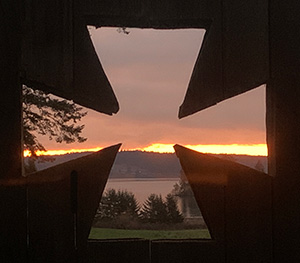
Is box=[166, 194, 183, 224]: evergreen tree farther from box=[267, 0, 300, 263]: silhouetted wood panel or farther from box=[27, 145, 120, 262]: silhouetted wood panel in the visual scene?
box=[267, 0, 300, 263]: silhouetted wood panel

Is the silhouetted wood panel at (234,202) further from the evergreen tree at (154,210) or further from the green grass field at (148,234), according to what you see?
the evergreen tree at (154,210)

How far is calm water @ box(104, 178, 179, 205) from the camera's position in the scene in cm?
425

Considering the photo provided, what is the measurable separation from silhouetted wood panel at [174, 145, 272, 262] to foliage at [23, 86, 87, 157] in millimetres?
1769

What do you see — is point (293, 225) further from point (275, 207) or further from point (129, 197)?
point (129, 197)

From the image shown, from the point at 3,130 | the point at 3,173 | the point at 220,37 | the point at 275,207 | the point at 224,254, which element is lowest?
the point at 224,254

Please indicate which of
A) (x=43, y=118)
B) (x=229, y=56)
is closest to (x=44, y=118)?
(x=43, y=118)

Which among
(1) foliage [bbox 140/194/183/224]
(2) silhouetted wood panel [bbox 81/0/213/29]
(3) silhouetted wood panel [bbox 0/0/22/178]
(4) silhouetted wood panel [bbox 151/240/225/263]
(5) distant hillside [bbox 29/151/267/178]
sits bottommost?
(4) silhouetted wood panel [bbox 151/240/225/263]

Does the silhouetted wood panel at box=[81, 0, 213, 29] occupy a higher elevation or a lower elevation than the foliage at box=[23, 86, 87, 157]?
higher

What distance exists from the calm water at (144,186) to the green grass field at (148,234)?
0.25m

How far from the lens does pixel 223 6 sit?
14.4 ft

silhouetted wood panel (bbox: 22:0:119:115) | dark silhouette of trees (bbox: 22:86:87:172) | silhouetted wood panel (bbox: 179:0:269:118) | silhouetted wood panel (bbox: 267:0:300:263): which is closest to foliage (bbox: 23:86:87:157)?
dark silhouette of trees (bbox: 22:86:87:172)

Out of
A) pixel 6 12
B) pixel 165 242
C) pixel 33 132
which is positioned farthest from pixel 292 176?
pixel 33 132

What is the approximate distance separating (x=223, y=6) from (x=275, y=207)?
4.95ft

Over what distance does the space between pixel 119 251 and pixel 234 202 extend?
899 millimetres
